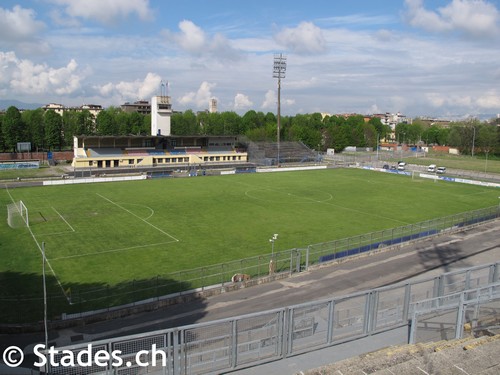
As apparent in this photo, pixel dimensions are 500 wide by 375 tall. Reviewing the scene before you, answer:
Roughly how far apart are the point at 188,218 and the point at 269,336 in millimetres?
29292

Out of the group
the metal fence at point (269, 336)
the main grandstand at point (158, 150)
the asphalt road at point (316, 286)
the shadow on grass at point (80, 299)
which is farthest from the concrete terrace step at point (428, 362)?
the main grandstand at point (158, 150)

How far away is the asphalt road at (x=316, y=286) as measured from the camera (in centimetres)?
1803

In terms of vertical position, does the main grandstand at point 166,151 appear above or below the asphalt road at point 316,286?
above

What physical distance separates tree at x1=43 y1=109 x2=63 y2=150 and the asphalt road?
76203 millimetres

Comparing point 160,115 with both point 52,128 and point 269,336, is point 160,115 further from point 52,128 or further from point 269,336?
point 269,336

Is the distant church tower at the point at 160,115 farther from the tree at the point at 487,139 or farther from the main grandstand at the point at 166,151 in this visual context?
the tree at the point at 487,139

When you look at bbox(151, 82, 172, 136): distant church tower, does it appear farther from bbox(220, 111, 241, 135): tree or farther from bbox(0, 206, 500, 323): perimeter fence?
bbox(0, 206, 500, 323): perimeter fence

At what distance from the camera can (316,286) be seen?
22.4 meters

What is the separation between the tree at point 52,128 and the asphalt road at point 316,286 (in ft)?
250

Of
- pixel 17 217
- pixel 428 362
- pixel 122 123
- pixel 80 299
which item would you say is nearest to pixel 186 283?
pixel 80 299

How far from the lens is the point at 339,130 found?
110 meters

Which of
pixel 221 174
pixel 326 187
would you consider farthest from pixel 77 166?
pixel 326 187

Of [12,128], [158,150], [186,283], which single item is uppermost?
[12,128]

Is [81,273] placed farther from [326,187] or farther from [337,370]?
[326,187]
